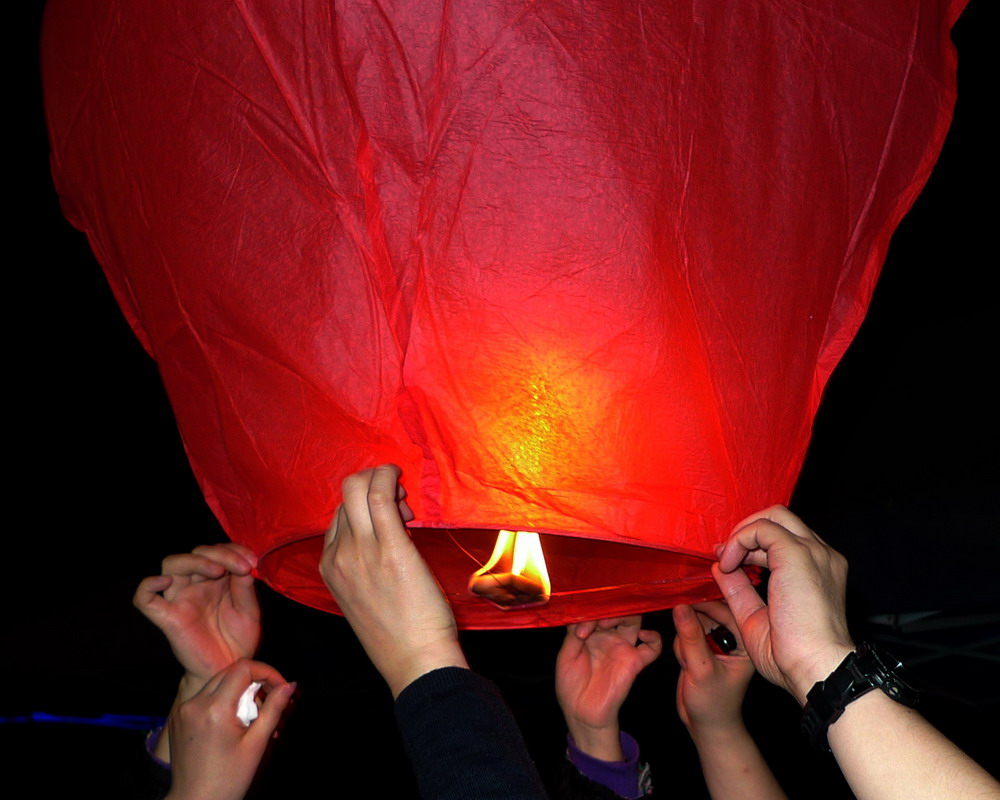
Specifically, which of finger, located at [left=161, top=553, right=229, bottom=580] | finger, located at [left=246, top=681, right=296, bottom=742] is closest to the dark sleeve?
finger, located at [left=246, top=681, right=296, bottom=742]

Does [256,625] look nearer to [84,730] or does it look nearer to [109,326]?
[109,326]

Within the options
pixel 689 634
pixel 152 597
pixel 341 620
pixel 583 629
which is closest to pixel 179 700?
pixel 152 597

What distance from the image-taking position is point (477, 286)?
579mm

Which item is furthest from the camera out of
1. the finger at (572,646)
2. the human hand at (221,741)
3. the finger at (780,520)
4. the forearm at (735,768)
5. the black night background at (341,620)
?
the black night background at (341,620)

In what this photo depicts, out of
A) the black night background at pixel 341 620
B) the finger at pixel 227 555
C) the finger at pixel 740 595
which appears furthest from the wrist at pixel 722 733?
the black night background at pixel 341 620

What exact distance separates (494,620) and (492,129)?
1.68 feet

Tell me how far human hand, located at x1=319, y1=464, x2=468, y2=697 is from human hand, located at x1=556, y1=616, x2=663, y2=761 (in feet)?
1.96

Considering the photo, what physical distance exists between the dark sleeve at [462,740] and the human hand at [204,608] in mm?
419

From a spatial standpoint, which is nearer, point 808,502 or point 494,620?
point 494,620

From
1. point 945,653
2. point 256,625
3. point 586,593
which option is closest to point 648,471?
point 586,593

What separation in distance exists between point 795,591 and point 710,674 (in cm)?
49

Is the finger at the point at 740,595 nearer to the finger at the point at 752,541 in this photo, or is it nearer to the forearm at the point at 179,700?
the finger at the point at 752,541

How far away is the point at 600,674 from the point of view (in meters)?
1.24

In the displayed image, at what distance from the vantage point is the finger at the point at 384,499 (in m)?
0.60
